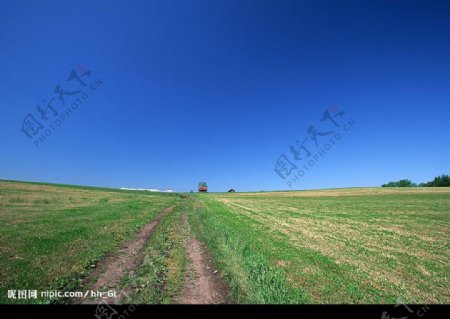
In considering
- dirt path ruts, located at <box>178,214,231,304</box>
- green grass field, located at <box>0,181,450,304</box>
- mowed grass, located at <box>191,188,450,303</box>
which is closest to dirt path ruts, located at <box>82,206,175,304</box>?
green grass field, located at <box>0,181,450,304</box>

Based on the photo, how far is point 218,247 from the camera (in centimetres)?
1341

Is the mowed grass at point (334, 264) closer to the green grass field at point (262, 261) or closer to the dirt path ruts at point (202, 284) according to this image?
the green grass field at point (262, 261)

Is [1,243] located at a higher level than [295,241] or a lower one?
higher

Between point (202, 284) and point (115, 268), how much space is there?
383 cm

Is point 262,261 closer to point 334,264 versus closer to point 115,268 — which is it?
point 334,264

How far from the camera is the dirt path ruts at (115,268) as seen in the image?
25.5 ft

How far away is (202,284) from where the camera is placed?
845cm

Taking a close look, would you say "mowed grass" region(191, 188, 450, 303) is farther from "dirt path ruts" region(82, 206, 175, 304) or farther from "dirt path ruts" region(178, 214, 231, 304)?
"dirt path ruts" region(82, 206, 175, 304)

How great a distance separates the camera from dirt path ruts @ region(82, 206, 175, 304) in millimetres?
7778

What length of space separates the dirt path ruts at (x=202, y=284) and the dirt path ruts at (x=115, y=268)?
1940 mm
